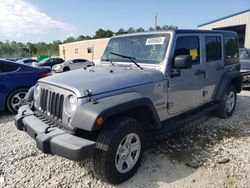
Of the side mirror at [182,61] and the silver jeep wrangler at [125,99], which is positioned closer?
the silver jeep wrangler at [125,99]

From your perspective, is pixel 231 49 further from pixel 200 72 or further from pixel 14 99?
pixel 14 99

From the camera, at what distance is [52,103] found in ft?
11.0

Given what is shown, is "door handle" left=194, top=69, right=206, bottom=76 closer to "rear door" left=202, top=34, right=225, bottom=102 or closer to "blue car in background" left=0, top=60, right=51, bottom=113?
"rear door" left=202, top=34, right=225, bottom=102

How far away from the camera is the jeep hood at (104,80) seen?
310cm

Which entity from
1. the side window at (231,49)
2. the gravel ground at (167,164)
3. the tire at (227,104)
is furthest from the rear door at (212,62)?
the gravel ground at (167,164)

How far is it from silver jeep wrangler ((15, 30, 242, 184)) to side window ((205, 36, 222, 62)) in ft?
0.06

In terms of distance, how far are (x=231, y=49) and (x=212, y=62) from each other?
120 cm

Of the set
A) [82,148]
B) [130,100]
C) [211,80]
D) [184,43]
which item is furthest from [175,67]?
[82,148]

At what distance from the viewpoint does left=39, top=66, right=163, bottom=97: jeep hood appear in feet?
10.2

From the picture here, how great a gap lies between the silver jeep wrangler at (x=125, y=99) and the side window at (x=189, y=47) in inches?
0.6

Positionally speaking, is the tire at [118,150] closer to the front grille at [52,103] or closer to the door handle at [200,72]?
the front grille at [52,103]

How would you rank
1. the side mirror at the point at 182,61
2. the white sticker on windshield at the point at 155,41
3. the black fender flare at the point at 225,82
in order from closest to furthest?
the side mirror at the point at 182,61
the white sticker on windshield at the point at 155,41
the black fender flare at the point at 225,82

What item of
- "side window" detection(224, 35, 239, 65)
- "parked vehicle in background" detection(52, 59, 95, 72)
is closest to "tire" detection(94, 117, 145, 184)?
"side window" detection(224, 35, 239, 65)

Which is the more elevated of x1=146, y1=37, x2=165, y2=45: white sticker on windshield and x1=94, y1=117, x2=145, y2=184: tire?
x1=146, y1=37, x2=165, y2=45: white sticker on windshield
